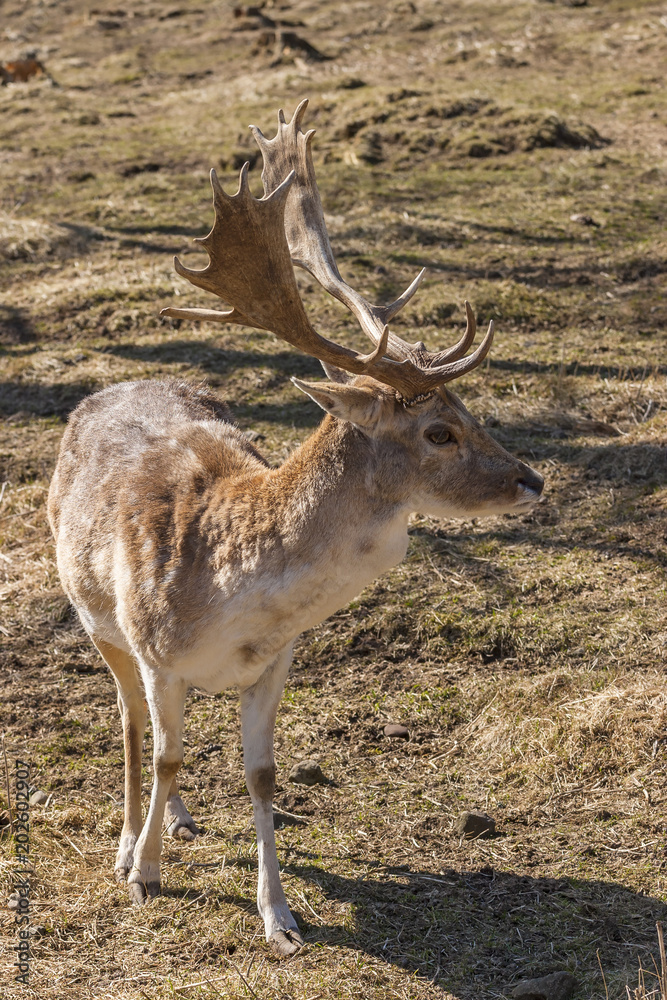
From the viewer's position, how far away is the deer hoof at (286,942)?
12.5ft

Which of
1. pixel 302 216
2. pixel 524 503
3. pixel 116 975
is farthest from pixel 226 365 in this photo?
pixel 116 975

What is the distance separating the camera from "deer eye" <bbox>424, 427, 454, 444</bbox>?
3783mm

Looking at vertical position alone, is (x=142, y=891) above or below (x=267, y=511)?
below

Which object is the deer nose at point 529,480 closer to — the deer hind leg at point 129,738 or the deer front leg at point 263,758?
the deer front leg at point 263,758

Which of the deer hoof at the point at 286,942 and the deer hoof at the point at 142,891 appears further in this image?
the deer hoof at the point at 142,891

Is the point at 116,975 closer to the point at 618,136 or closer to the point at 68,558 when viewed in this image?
the point at 68,558

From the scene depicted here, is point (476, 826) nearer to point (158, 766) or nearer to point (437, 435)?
point (158, 766)

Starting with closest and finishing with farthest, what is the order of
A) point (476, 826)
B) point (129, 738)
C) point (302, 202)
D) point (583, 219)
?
point (476, 826), point (129, 738), point (302, 202), point (583, 219)

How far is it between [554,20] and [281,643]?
666 inches

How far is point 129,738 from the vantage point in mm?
4488

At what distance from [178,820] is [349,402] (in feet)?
6.84

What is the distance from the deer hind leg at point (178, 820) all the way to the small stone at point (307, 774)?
1.65 feet

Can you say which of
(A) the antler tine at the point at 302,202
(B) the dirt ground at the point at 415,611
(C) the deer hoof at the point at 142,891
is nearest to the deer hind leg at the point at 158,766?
(C) the deer hoof at the point at 142,891

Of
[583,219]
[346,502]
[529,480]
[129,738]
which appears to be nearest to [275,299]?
[346,502]
